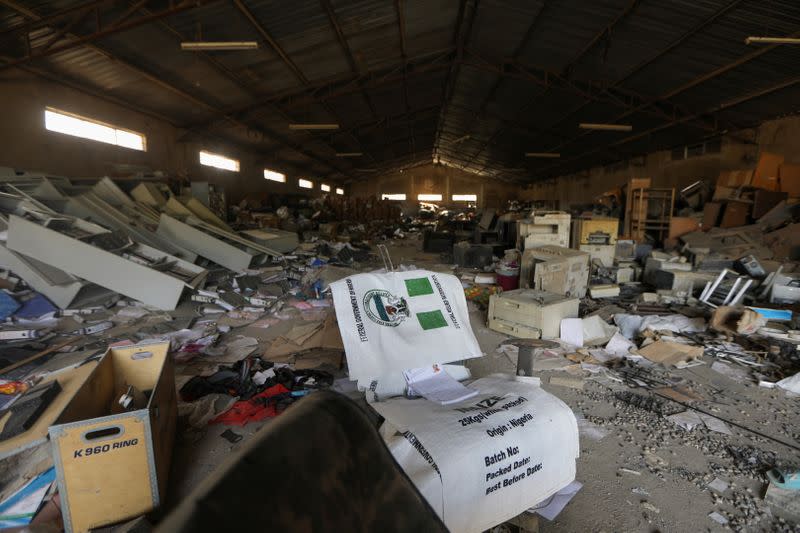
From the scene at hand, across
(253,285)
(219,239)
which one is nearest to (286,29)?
A: (219,239)

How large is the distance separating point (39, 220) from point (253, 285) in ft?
8.47

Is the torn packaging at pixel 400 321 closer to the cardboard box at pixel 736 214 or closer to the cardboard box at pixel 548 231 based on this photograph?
the cardboard box at pixel 548 231

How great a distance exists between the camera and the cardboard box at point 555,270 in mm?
4832

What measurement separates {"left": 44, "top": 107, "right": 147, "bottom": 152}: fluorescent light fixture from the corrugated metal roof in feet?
2.27

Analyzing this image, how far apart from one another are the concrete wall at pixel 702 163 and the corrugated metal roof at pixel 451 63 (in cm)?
43

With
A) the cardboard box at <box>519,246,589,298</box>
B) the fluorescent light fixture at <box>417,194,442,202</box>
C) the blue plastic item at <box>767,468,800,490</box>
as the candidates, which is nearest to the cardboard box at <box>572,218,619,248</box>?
the cardboard box at <box>519,246,589,298</box>

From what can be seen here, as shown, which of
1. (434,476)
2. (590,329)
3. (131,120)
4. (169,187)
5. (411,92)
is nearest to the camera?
(434,476)

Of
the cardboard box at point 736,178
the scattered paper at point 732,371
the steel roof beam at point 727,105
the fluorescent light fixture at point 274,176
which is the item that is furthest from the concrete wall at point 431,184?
the scattered paper at point 732,371

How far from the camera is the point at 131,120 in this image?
8828 mm

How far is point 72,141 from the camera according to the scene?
24.5ft

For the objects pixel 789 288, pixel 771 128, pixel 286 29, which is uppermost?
pixel 286 29

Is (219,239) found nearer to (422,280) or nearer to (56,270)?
(56,270)

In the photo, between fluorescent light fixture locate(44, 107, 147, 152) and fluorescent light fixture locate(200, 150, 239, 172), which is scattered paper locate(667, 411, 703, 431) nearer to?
fluorescent light fixture locate(44, 107, 147, 152)

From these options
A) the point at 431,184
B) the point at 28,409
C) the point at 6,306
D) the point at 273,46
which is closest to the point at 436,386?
the point at 28,409
